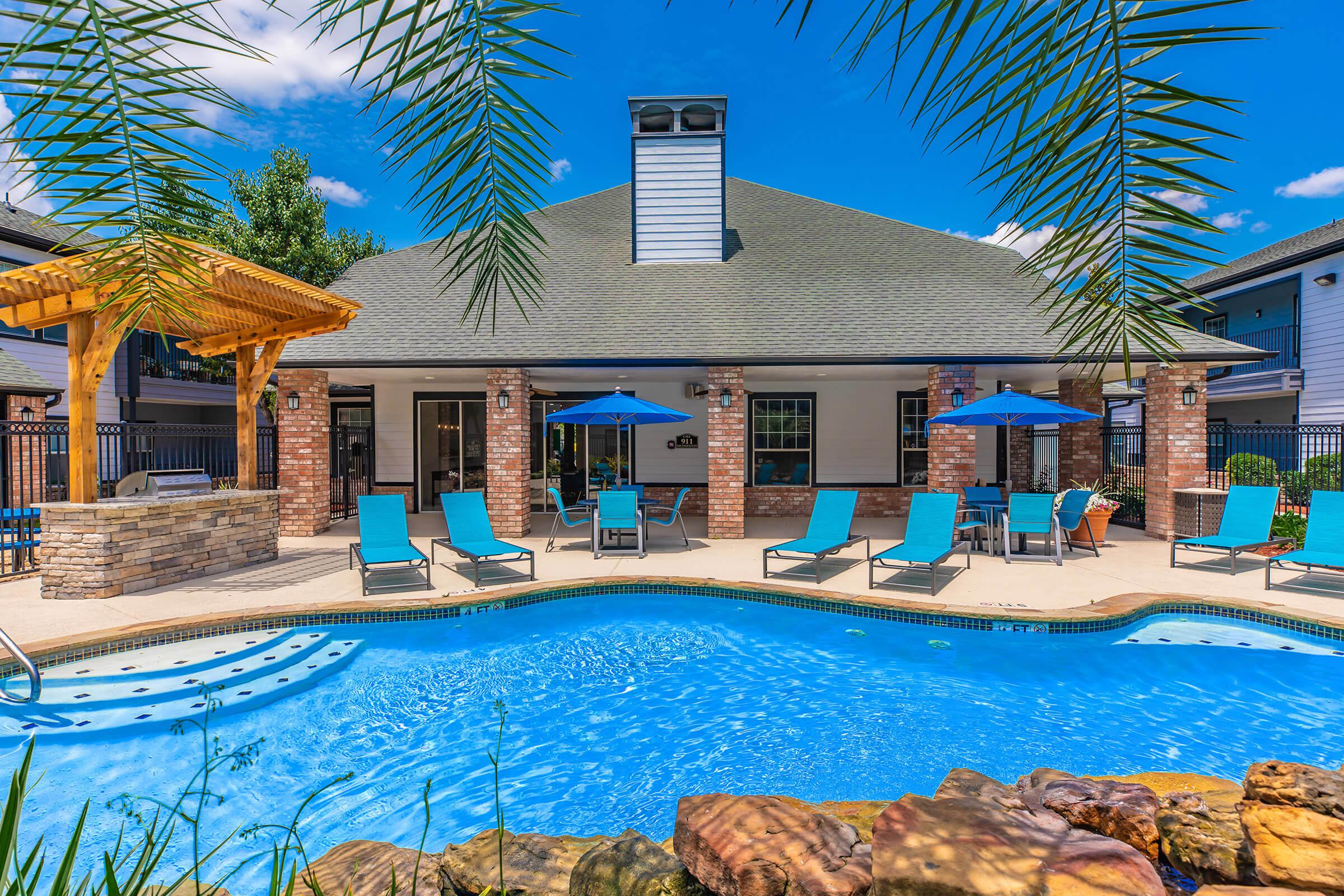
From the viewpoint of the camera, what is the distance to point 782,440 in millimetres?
14047

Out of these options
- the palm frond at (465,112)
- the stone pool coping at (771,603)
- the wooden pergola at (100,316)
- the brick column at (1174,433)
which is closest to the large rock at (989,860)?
the palm frond at (465,112)

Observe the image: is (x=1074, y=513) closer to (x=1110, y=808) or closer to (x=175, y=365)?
(x=1110, y=808)

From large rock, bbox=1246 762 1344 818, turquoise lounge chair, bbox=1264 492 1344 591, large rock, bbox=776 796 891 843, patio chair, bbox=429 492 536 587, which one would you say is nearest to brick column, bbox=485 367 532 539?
patio chair, bbox=429 492 536 587

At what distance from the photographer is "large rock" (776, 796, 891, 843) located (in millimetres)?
3023

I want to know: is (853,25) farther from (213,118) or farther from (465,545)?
(465,545)

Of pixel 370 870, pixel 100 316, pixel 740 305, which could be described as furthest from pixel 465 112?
pixel 740 305

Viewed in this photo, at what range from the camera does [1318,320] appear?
56.5 feet

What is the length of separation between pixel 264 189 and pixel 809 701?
1970 centimetres

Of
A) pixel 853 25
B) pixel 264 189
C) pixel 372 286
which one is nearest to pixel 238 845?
pixel 853 25

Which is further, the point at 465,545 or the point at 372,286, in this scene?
the point at 372,286

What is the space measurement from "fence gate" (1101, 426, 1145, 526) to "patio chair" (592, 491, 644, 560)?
9464 mm

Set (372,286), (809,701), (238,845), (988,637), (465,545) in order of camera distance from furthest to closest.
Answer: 1. (372,286)
2. (465,545)
3. (988,637)
4. (809,701)
5. (238,845)

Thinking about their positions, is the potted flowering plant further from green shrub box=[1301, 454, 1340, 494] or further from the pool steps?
the pool steps

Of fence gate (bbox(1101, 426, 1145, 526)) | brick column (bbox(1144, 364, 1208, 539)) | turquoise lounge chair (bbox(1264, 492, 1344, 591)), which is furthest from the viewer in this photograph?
fence gate (bbox(1101, 426, 1145, 526))
